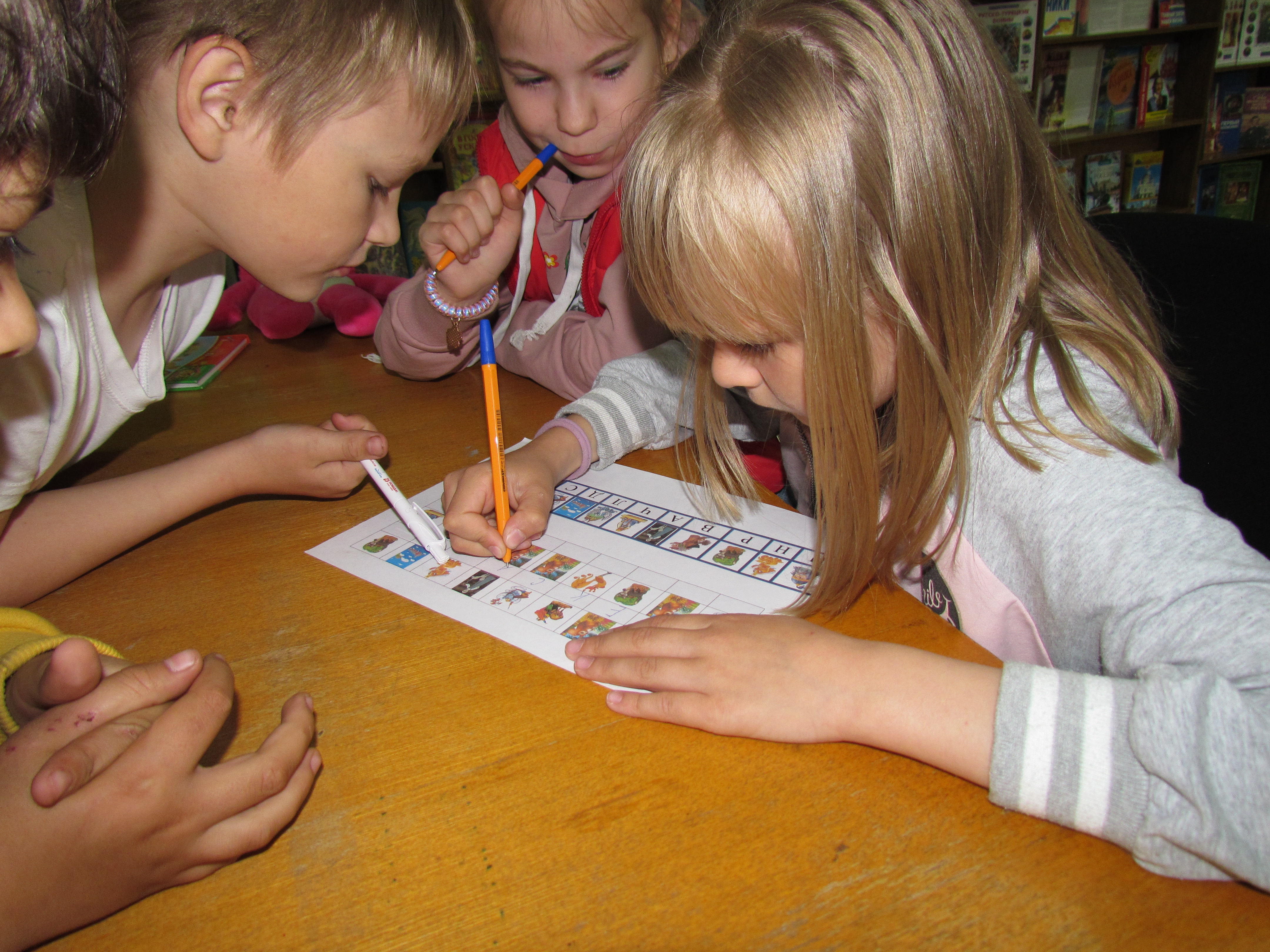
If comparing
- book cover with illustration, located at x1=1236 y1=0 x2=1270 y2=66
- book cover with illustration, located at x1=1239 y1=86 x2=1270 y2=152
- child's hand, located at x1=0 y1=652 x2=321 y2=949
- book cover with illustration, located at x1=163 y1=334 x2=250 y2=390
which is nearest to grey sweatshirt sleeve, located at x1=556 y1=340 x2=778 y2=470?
child's hand, located at x1=0 y1=652 x2=321 y2=949

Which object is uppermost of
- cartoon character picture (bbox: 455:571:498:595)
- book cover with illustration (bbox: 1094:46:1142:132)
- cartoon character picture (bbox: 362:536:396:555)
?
book cover with illustration (bbox: 1094:46:1142:132)

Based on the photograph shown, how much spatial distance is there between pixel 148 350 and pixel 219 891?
2.30 ft

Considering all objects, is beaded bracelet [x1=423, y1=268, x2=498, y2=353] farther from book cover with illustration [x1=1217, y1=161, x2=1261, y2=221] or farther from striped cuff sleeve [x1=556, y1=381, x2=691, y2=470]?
book cover with illustration [x1=1217, y1=161, x2=1261, y2=221]

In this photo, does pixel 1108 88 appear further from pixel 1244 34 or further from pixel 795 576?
pixel 795 576

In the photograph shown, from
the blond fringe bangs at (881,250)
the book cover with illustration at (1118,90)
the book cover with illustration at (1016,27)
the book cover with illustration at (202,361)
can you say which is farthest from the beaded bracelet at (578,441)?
the book cover with illustration at (1118,90)

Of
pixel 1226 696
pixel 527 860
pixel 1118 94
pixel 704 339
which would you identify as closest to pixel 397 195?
pixel 704 339

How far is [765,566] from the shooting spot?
24.3 inches

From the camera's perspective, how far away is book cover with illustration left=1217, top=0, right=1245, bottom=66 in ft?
9.50

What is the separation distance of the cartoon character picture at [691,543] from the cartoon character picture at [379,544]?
0.81 feet

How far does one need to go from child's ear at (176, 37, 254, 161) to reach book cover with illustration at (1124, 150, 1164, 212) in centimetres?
342

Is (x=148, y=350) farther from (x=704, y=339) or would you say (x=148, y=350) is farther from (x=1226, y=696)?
(x=1226, y=696)

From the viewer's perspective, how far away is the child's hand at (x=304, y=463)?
752 mm

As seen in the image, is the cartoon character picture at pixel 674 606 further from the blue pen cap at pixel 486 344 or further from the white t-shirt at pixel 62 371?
the white t-shirt at pixel 62 371

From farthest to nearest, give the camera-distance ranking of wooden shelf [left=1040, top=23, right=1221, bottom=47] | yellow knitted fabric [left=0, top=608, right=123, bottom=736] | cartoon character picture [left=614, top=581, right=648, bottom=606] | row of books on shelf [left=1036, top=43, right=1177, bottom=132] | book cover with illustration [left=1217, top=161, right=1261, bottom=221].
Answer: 1. book cover with illustration [left=1217, top=161, right=1261, bottom=221]
2. row of books on shelf [left=1036, top=43, right=1177, bottom=132]
3. wooden shelf [left=1040, top=23, right=1221, bottom=47]
4. cartoon character picture [left=614, top=581, right=648, bottom=606]
5. yellow knitted fabric [left=0, top=608, right=123, bottom=736]
